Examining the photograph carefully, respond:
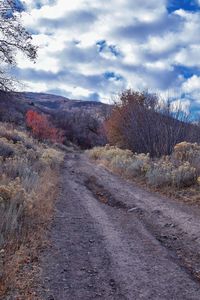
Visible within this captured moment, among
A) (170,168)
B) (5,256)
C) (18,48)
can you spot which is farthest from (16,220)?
(170,168)

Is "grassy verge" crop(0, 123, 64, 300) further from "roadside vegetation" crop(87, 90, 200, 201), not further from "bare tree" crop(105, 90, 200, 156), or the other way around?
"bare tree" crop(105, 90, 200, 156)

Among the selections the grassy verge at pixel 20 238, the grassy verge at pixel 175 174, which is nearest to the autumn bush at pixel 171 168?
the grassy verge at pixel 175 174

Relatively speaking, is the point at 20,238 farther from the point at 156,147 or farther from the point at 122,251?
the point at 156,147

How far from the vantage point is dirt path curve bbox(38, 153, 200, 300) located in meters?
5.68

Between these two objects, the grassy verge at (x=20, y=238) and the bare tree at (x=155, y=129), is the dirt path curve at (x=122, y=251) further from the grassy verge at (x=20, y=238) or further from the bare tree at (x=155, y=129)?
the bare tree at (x=155, y=129)

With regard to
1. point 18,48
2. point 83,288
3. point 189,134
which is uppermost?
point 18,48

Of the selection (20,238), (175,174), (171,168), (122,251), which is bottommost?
(122,251)

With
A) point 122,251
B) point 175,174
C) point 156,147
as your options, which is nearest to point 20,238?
point 122,251

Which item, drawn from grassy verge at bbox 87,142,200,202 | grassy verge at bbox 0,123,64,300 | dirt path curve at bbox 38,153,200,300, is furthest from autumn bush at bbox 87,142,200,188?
grassy verge at bbox 0,123,64,300

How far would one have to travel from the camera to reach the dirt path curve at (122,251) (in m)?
5.68

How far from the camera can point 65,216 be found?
10305 mm

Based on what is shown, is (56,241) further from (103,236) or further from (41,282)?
(41,282)

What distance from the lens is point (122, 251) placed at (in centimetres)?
746

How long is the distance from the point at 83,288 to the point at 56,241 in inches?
90.6
